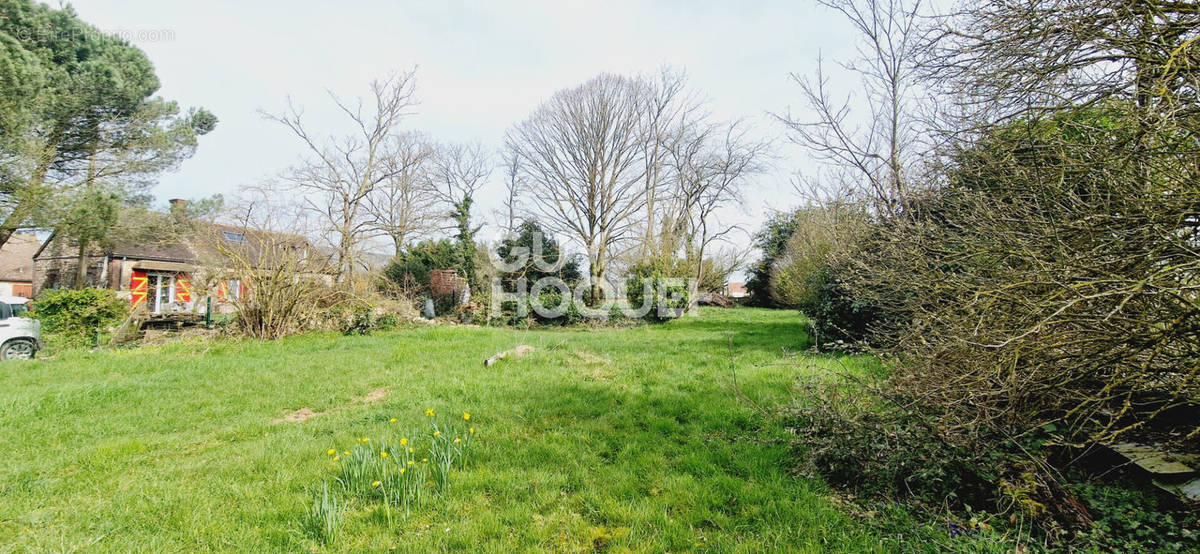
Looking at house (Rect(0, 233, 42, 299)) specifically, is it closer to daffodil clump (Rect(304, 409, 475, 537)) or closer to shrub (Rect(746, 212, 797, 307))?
daffodil clump (Rect(304, 409, 475, 537))

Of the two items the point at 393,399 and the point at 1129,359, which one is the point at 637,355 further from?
the point at 1129,359

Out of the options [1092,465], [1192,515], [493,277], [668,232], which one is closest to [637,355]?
[1092,465]

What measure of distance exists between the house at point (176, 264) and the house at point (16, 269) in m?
7.43

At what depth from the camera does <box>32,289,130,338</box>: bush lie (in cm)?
1086

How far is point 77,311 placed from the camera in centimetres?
1109

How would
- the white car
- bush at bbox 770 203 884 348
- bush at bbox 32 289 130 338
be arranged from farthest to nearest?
bush at bbox 32 289 130 338 → the white car → bush at bbox 770 203 884 348

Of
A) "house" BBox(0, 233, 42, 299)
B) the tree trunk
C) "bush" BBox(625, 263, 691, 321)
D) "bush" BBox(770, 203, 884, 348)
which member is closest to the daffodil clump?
"bush" BBox(770, 203, 884, 348)

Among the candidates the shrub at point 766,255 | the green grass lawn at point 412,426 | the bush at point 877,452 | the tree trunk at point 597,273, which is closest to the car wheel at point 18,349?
the green grass lawn at point 412,426

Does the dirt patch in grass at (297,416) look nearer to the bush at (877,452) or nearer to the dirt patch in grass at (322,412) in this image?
the dirt patch in grass at (322,412)

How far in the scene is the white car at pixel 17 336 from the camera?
9469 millimetres

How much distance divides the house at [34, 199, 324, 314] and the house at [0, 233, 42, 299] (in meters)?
7.43

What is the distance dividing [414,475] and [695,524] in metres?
2.06

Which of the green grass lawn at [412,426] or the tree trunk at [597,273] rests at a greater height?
the tree trunk at [597,273]

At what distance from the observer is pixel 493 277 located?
17.7m
